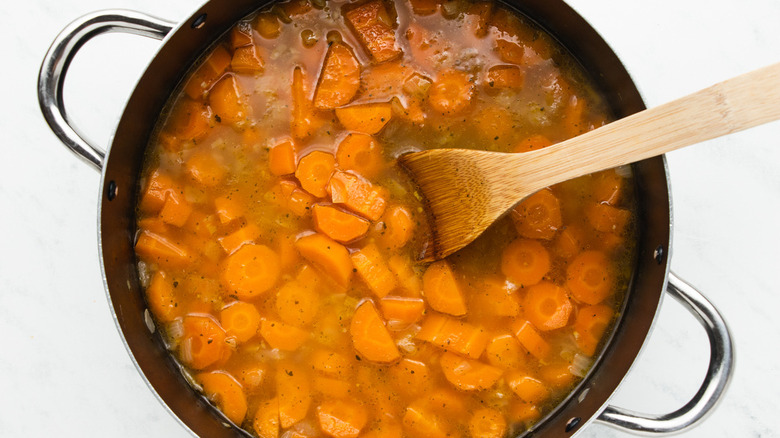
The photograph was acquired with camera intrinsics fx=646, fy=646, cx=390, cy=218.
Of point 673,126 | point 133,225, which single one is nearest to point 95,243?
point 133,225

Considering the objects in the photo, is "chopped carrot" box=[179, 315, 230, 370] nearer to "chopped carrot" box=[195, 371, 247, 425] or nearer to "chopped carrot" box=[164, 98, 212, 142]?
"chopped carrot" box=[195, 371, 247, 425]

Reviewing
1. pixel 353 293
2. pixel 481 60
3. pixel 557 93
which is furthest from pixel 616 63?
pixel 353 293

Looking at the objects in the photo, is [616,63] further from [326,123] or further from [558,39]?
[326,123]

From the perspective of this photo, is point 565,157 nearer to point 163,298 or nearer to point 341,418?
point 341,418

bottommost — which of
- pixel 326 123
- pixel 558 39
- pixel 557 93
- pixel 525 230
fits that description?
pixel 525 230

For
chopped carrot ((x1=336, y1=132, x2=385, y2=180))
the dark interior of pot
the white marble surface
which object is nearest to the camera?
the dark interior of pot

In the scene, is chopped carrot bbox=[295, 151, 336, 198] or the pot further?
chopped carrot bbox=[295, 151, 336, 198]

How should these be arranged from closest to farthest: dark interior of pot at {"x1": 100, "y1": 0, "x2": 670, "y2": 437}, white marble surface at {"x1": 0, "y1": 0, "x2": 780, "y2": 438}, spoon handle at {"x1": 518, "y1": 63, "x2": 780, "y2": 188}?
spoon handle at {"x1": 518, "y1": 63, "x2": 780, "y2": 188} < dark interior of pot at {"x1": 100, "y1": 0, "x2": 670, "y2": 437} < white marble surface at {"x1": 0, "y1": 0, "x2": 780, "y2": 438}

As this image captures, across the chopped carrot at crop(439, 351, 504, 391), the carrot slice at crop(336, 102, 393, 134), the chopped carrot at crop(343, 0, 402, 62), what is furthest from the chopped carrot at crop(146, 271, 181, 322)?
the chopped carrot at crop(343, 0, 402, 62)
